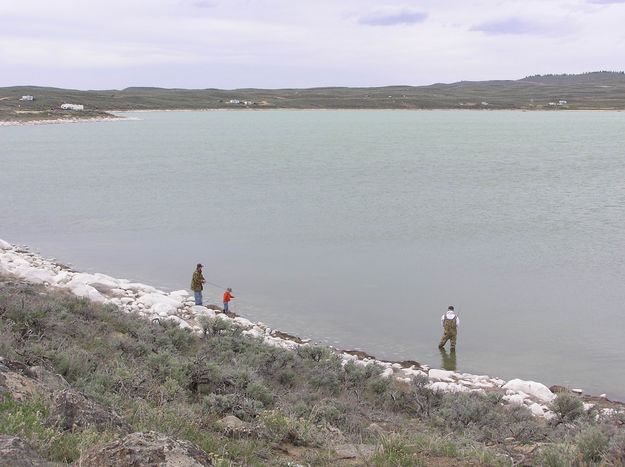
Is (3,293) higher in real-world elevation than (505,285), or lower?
higher

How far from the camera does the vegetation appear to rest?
5.33 m

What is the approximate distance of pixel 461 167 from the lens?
45312 mm

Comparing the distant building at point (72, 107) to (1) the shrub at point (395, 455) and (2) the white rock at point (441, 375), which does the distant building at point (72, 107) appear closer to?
(2) the white rock at point (441, 375)

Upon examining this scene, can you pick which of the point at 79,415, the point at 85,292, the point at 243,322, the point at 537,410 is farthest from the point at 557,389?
the point at 85,292

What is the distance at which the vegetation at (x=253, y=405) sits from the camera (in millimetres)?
5332

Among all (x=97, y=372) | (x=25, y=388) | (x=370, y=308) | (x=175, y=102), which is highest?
(x=175, y=102)

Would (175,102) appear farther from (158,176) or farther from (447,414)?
(447,414)

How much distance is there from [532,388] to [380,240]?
12.2 m

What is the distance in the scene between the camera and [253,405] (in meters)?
6.82

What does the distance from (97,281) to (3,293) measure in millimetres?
6472

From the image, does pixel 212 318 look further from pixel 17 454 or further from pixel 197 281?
pixel 17 454

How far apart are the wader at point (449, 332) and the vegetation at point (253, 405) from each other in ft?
11.1

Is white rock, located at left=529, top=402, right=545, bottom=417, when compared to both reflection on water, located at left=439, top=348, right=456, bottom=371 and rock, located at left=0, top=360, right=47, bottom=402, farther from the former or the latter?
rock, located at left=0, top=360, right=47, bottom=402

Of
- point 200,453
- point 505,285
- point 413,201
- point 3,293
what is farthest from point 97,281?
point 413,201
